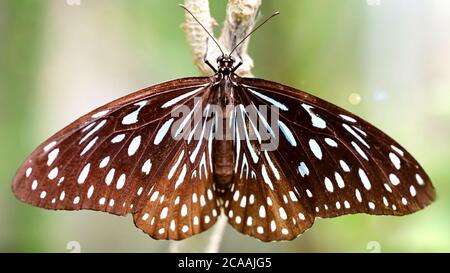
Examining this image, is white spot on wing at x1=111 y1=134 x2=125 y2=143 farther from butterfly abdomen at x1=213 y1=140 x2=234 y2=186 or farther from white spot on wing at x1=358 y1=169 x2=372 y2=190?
white spot on wing at x1=358 y1=169 x2=372 y2=190

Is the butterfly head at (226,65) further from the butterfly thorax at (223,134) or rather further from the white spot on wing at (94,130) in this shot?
the white spot on wing at (94,130)

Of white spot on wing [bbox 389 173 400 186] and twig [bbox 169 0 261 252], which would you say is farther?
twig [bbox 169 0 261 252]

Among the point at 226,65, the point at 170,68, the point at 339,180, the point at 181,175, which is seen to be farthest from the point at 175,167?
the point at 170,68

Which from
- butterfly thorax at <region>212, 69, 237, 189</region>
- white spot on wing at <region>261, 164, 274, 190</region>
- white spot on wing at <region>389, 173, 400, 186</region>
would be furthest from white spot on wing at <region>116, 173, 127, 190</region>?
white spot on wing at <region>389, 173, 400, 186</region>

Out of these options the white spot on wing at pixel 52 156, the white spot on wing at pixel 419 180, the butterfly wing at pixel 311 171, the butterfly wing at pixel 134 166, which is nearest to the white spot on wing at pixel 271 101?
the butterfly wing at pixel 311 171

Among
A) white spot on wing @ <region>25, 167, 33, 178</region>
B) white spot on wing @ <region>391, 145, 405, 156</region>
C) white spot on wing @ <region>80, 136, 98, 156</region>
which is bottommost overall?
white spot on wing @ <region>25, 167, 33, 178</region>

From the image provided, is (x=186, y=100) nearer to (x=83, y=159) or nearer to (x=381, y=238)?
(x=83, y=159)

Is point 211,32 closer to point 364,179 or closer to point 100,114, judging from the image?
point 100,114
